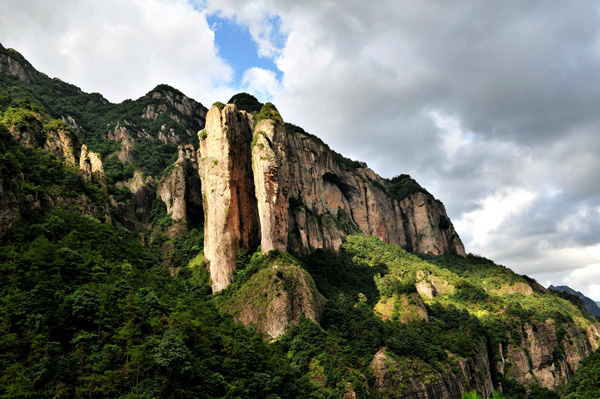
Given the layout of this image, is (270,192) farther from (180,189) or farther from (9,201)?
(9,201)

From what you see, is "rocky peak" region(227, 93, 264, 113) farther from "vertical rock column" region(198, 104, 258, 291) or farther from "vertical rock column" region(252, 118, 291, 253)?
"vertical rock column" region(252, 118, 291, 253)

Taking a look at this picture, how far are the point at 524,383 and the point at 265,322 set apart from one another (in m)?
59.2

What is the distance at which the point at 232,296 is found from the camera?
68.5 m

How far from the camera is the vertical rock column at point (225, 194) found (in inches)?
2945

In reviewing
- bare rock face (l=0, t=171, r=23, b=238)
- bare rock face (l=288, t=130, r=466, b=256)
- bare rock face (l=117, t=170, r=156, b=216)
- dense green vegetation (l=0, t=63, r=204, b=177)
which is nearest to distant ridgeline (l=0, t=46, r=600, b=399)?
bare rock face (l=0, t=171, r=23, b=238)

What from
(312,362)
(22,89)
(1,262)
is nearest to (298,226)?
(312,362)

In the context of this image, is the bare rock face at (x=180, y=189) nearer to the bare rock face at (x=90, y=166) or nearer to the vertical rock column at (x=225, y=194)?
the vertical rock column at (x=225, y=194)

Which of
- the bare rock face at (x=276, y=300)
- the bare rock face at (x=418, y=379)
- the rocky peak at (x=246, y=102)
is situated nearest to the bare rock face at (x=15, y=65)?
the rocky peak at (x=246, y=102)

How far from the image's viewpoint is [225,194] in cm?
7675

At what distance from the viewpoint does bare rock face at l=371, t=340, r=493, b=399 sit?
5528 centimetres

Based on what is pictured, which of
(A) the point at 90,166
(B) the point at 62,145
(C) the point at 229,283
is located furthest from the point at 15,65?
(C) the point at 229,283

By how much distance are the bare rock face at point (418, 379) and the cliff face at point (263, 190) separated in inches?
1082

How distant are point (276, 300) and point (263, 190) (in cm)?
2124

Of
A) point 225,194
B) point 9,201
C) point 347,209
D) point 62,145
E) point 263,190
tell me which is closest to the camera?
point 9,201
